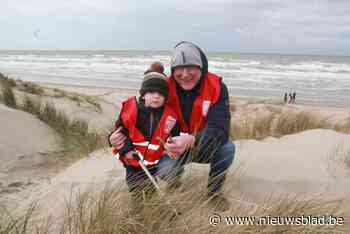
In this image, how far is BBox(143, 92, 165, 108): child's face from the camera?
2.73 m

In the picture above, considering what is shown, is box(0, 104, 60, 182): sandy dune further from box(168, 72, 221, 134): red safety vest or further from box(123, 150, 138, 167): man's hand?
box(168, 72, 221, 134): red safety vest

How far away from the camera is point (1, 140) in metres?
4.95

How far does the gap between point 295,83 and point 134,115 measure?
74.0 feet

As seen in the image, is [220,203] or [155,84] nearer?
[220,203]

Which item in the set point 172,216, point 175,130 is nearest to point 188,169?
point 175,130

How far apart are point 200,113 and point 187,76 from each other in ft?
0.96

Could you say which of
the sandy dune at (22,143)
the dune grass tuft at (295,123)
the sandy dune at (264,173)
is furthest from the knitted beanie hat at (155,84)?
the dune grass tuft at (295,123)

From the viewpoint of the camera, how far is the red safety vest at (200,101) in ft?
Result: 9.07

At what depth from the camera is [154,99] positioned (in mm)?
2730

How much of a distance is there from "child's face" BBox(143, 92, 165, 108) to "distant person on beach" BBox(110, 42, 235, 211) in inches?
5.4

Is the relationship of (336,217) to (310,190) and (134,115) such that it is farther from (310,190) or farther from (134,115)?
(134,115)

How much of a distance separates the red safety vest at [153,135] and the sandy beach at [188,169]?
11.9 inches

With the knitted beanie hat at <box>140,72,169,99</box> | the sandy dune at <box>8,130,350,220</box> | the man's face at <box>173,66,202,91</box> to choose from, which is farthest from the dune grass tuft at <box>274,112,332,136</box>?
the knitted beanie hat at <box>140,72,169,99</box>

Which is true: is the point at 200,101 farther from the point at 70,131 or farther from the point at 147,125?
the point at 70,131
